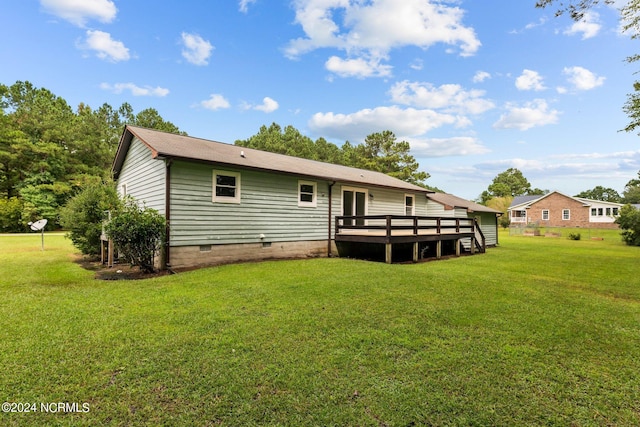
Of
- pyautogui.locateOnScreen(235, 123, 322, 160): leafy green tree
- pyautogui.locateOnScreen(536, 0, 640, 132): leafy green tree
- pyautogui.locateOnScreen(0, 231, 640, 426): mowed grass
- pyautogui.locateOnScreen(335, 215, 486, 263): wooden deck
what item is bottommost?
pyautogui.locateOnScreen(0, 231, 640, 426): mowed grass

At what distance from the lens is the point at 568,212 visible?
127 feet

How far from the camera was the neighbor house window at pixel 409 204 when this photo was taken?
15.9 m

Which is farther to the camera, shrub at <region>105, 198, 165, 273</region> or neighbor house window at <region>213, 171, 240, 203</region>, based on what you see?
neighbor house window at <region>213, 171, 240, 203</region>

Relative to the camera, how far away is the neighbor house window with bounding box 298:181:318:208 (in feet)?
37.3

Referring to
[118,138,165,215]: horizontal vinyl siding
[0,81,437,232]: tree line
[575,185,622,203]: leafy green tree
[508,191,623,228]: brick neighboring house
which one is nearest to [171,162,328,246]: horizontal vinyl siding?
[118,138,165,215]: horizontal vinyl siding

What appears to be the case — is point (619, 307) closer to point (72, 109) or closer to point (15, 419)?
point (15, 419)

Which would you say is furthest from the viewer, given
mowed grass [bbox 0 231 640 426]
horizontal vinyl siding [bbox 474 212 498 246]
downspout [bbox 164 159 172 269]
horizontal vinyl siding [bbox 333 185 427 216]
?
horizontal vinyl siding [bbox 474 212 498 246]

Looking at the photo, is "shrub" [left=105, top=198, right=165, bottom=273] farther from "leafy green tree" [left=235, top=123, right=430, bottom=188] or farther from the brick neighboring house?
the brick neighboring house

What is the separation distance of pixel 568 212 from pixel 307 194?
4281cm

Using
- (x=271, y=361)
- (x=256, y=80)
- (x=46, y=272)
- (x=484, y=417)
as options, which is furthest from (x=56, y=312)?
(x=256, y=80)

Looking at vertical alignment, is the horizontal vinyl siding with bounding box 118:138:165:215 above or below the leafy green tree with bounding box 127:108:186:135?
below

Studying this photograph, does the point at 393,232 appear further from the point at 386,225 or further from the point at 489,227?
the point at 489,227

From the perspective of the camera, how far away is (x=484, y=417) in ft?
7.64

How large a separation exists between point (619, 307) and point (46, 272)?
12.8m
